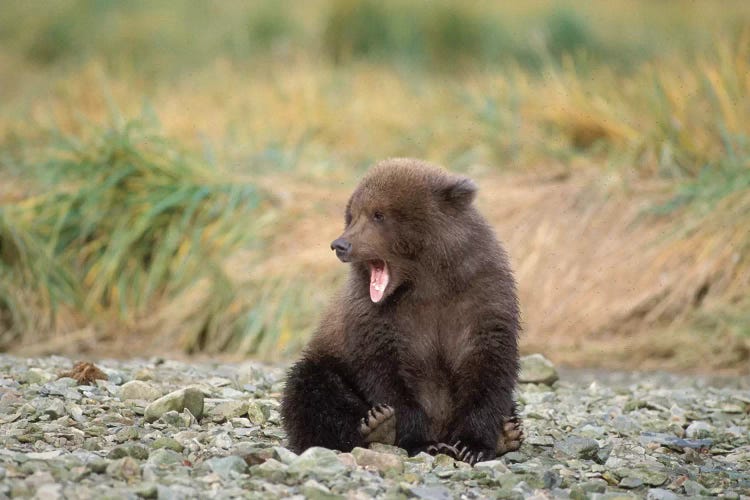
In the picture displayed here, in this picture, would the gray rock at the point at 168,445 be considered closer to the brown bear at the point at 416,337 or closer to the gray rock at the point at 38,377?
the brown bear at the point at 416,337

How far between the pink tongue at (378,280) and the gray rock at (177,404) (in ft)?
2.88

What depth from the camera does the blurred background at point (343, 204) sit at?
7.99 meters

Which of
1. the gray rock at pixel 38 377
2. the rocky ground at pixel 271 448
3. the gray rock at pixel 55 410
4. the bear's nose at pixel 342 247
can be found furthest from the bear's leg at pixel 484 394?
the gray rock at pixel 38 377

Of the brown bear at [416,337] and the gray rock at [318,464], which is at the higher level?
the brown bear at [416,337]

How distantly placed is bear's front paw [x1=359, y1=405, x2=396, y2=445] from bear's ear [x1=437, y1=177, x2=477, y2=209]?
0.83m

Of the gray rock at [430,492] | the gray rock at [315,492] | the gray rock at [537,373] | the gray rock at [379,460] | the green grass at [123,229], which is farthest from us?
the green grass at [123,229]

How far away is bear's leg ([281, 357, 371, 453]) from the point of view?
4199 mm

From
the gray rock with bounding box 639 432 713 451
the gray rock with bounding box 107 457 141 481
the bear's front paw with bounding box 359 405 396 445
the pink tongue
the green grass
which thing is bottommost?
the gray rock with bounding box 107 457 141 481

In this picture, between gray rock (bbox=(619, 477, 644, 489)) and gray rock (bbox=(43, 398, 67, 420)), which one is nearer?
gray rock (bbox=(619, 477, 644, 489))

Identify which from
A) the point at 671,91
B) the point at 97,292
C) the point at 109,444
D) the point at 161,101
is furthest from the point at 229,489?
the point at 161,101

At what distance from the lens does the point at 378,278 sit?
435cm

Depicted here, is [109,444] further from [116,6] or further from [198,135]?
[116,6]

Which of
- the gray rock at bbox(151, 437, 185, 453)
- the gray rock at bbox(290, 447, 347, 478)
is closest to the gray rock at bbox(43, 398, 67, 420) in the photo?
the gray rock at bbox(151, 437, 185, 453)

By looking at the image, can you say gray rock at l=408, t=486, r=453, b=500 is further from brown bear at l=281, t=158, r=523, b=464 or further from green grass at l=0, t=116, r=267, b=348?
green grass at l=0, t=116, r=267, b=348
